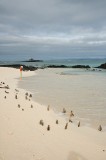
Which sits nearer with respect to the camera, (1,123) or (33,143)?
(33,143)

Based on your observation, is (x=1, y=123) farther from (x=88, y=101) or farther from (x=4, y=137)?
(x=88, y=101)

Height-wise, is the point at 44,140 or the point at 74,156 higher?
the point at 44,140

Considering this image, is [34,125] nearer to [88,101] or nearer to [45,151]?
[45,151]

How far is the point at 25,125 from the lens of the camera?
32.2 feet

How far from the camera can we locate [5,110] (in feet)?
38.5

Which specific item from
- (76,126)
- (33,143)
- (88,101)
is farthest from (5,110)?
(88,101)

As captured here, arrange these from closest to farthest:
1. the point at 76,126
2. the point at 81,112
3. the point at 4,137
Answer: the point at 4,137
the point at 76,126
the point at 81,112

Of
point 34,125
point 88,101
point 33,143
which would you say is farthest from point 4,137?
point 88,101

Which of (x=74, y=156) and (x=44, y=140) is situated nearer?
(x=74, y=156)

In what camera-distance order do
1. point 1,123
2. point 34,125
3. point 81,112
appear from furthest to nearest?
1. point 81,112
2. point 34,125
3. point 1,123

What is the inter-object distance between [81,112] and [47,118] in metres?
2.85

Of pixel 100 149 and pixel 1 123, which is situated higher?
pixel 1 123

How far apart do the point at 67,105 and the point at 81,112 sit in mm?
2026

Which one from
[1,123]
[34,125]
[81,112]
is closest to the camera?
[1,123]
